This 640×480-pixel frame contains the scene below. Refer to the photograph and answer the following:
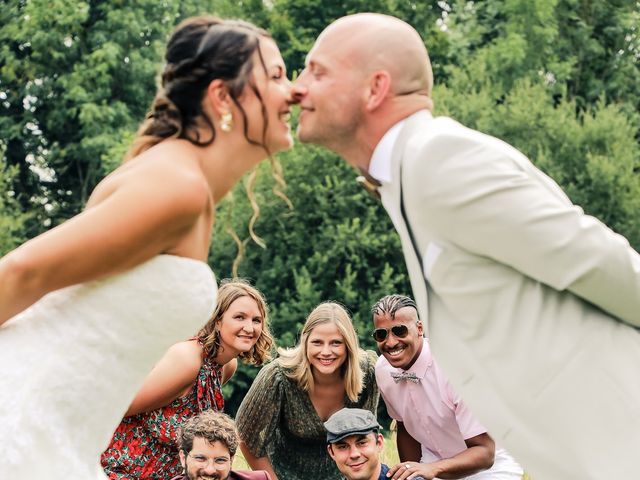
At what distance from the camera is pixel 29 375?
3541 millimetres

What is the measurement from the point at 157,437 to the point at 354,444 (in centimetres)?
105

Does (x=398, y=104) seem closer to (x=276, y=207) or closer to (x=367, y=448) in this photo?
(x=367, y=448)

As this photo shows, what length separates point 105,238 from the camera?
3385 millimetres

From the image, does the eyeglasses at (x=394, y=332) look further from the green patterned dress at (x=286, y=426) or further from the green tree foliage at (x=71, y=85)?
the green tree foliage at (x=71, y=85)

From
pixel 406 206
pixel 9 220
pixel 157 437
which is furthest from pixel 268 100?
pixel 9 220

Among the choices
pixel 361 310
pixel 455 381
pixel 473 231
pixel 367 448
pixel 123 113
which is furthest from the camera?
pixel 123 113

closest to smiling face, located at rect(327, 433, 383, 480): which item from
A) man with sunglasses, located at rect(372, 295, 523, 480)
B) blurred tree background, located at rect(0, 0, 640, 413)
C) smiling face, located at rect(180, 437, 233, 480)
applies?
man with sunglasses, located at rect(372, 295, 523, 480)

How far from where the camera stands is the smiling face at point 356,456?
6.77 meters

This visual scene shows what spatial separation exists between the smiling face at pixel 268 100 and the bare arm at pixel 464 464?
3489 millimetres

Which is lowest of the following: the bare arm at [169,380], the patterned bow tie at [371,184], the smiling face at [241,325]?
the smiling face at [241,325]

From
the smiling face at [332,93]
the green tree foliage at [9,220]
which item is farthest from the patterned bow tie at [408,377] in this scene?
the green tree foliage at [9,220]

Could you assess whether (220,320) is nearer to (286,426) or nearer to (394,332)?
(286,426)

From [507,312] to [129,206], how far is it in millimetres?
1055

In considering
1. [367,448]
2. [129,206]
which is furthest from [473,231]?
[367,448]
